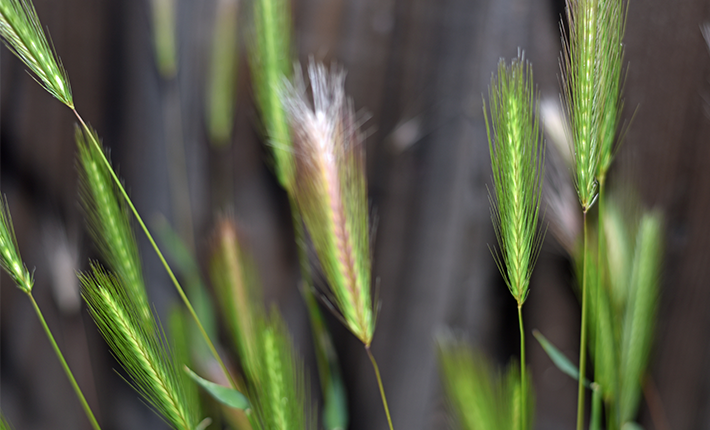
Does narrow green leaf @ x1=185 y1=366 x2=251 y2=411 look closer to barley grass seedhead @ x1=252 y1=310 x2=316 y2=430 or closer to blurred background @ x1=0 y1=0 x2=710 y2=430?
barley grass seedhead @ x1=252 y1=310 x2=316 y2=430

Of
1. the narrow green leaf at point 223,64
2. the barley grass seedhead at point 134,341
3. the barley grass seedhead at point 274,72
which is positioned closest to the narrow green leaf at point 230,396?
the barley grass seedhead at point 134,341

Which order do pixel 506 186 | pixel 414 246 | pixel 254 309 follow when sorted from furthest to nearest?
pixel 414 246 → pixel 254 309 → pixel 506 186

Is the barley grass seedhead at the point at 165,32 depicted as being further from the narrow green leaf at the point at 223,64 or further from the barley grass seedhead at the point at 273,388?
the barley grass seedhead at the point at 273,388

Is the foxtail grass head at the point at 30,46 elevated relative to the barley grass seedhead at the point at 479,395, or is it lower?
elevated

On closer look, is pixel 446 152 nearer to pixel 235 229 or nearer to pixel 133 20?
pixel 235 229

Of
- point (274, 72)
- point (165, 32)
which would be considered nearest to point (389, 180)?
point (274, 72)

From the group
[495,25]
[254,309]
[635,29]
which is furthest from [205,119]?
[635,29]

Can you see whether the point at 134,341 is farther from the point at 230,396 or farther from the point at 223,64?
the point at 223,64
